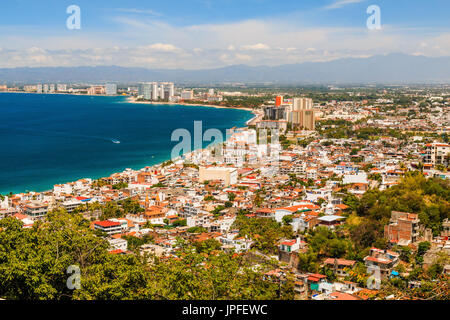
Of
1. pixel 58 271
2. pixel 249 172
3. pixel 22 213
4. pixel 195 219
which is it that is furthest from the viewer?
pixel 249 172

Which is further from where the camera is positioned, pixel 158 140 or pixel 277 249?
pixel 158 140

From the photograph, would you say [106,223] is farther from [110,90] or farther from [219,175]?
[110,90]

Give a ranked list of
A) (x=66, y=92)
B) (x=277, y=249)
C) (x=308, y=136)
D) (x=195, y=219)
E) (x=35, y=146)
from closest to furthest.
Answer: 1. (x=277, y=249)
2. (x=195, y=219)
3. (x=35, y=146)
4. (x=308, y=136)
5. (x=66, y=92)

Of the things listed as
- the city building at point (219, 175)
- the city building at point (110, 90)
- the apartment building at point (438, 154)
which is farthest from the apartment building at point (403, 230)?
the city building at point (110, 90)

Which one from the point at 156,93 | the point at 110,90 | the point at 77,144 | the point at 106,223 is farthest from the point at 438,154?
the point at 110,90
